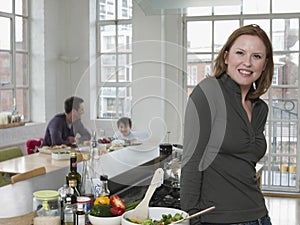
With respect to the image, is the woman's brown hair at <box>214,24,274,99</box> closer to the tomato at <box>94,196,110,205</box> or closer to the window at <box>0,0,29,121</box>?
the tomato at <box>94,196,110,205</box>

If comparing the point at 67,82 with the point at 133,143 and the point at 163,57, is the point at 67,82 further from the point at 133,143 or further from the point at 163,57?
the point at 133,143

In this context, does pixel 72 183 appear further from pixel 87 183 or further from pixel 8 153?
pixel 8 153

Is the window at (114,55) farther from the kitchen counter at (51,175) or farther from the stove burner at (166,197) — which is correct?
the stove burner at (166,197)

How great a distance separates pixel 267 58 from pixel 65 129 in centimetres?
381

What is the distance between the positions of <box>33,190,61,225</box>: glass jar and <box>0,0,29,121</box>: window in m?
4.39

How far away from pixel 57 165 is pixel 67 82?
10.3ft

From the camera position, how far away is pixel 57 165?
398cm

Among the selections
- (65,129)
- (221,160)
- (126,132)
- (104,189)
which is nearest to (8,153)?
(65,129)

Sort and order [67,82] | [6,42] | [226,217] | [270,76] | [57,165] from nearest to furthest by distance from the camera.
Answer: [226,217]
[270,76]
[57,165]
[6,42]
[67,82]

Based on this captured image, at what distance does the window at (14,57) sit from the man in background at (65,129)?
108 centimetres

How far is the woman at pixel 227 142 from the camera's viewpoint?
1.63 m

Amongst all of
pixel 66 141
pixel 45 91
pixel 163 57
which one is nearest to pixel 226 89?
pixel 66 141

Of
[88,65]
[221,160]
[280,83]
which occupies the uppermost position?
[88,65]

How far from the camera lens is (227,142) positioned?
1.67 metres
